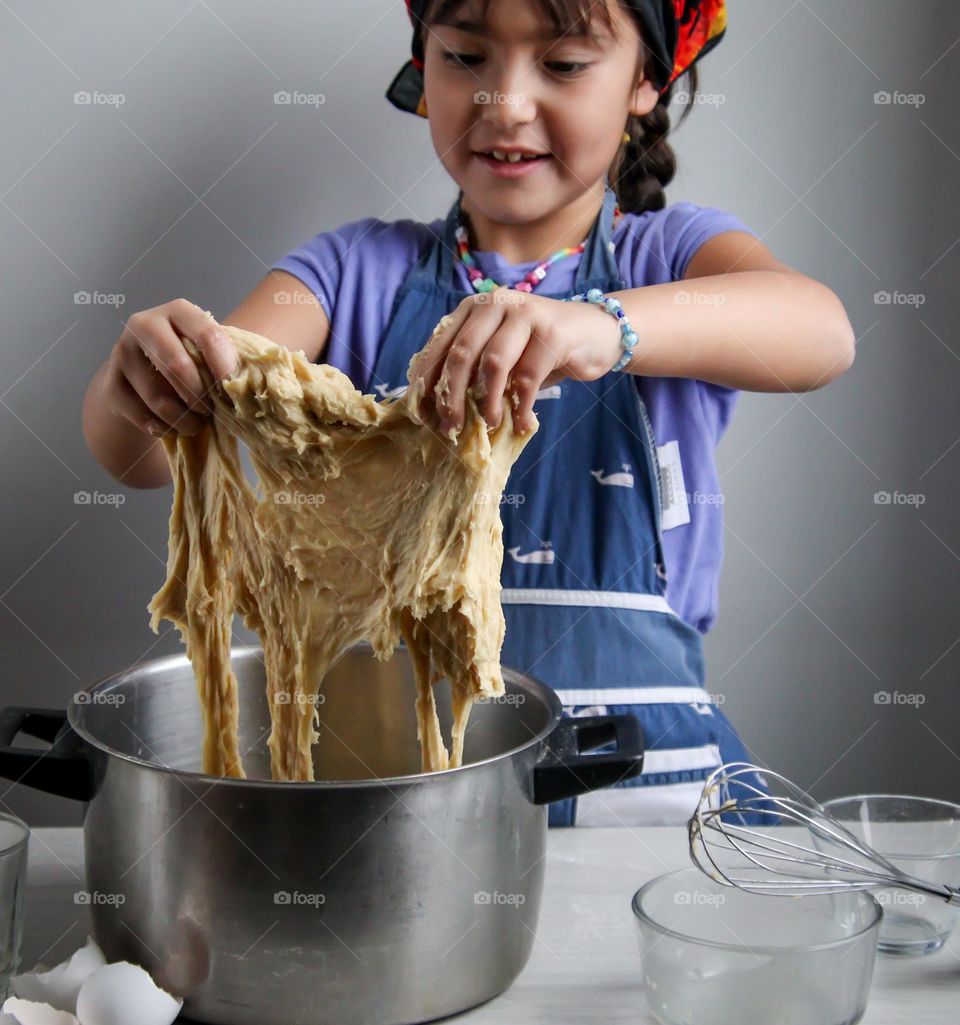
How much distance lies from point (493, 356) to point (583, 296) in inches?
11.5

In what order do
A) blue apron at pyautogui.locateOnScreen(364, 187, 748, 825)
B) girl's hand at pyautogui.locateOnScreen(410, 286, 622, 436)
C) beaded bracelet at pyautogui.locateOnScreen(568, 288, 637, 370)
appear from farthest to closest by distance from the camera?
blue apron at pyautogui.locateOnScreen(364, 187, 748, 825), beaded bracelet at pyautogui.locateOnScreen(568, 288, 637, 370), girl's hand at pyautogui.locateOnScreen(410, 286, 622, 436)

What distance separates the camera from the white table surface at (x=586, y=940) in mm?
683

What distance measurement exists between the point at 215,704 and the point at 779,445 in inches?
32.5

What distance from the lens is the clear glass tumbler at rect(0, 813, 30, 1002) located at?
2.18 feet

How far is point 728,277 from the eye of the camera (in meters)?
1.00

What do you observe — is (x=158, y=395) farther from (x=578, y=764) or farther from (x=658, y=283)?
(x=658, y=283)

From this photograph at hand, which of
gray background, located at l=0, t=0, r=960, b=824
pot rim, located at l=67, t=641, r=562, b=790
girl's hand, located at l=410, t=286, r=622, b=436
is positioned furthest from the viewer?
gray background, located at l=0, t=0, r=960, b=824

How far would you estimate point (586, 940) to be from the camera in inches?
29.9

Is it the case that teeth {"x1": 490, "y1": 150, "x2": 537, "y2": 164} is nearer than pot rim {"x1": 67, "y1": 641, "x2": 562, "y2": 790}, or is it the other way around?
pot rim {"x1": 67, "y1": 641, "x2": 562, "y2": 790}

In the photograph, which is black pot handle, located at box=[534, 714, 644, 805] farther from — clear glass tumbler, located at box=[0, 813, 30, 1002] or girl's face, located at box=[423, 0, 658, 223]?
girl's face, located at box=[423, 0, 658, 223]

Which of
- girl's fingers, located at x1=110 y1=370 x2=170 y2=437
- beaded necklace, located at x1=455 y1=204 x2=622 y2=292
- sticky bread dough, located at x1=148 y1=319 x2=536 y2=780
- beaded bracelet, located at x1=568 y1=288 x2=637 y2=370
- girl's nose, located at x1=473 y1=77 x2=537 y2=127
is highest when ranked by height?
girl's nose, located at x1=473 y1=77 x2=537 y2=127

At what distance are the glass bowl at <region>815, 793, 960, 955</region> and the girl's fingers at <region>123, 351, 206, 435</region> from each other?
1.73ft

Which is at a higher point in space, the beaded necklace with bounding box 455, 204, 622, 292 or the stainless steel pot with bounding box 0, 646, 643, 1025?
the beaded necklace with bounding box 455, 204, 622, 292

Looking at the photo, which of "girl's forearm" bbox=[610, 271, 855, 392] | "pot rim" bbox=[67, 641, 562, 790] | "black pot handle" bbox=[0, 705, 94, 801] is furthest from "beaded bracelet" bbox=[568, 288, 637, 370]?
"black pot handle" bbox=[0, 705, 94, 801]
